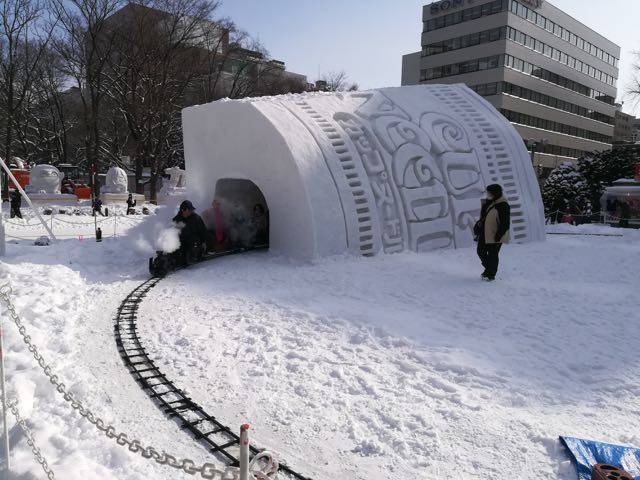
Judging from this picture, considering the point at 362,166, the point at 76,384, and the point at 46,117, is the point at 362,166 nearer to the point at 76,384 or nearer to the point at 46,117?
the point at 76,384

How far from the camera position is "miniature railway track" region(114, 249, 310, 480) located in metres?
3.21

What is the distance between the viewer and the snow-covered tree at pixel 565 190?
1009 inches

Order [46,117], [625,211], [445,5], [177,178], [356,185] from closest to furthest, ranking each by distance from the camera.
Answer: [356,185] < [625,211] < [177,178] < [46,117] < [445,5]

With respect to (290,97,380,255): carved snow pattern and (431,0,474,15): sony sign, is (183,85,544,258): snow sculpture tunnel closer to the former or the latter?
(290,97,380,255): carved snow pattern

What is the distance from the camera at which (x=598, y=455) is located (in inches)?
119

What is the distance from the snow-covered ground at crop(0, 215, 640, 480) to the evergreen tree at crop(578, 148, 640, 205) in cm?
2142

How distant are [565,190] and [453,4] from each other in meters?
27.9

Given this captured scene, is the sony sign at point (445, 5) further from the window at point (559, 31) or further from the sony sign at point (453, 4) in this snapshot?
the window at point (559, 31)

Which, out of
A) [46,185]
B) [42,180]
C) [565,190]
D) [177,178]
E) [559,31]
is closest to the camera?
[42,180]

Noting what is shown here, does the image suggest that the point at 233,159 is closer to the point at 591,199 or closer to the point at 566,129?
the point at 591,199

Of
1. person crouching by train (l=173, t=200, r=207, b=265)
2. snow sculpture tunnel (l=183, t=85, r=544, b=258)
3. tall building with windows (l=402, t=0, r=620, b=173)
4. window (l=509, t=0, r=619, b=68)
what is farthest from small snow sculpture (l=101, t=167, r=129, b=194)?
window (l=509, t=0, r=619, b=68)

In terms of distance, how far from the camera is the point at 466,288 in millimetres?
7332

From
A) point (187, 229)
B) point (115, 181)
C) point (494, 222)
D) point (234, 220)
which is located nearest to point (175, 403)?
point (187, 229)

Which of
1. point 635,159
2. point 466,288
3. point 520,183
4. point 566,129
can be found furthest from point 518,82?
point 466,288
